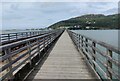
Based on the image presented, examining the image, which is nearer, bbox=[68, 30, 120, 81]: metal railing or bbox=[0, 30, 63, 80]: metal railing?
bbox=[68, 30, 120, 81]: metal railing

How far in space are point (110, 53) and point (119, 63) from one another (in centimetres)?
88

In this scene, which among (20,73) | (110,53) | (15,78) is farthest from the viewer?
(20,73)

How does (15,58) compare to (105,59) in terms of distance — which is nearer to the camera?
(105,59)

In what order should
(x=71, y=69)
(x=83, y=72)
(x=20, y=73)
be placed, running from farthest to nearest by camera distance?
1. (x=71, y=69)
2. (x=83, y=72)
3. (x=20, y=73)

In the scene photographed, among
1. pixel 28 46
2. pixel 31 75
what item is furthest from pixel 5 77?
pixel 28 46

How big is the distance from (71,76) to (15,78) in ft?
6.00

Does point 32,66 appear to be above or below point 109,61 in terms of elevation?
below

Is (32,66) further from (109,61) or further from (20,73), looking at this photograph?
(109,61)

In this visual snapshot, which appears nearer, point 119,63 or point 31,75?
point 119,63

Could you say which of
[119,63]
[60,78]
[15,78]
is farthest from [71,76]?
[119,63]

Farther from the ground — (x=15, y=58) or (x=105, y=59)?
(x=105, y=59)

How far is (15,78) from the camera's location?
22.4 ft

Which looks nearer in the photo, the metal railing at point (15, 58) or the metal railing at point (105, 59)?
the metal railing at point (105, 59)

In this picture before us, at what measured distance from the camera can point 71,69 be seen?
9.20 m
